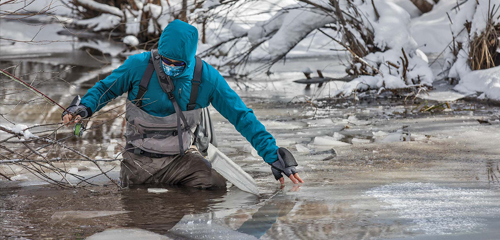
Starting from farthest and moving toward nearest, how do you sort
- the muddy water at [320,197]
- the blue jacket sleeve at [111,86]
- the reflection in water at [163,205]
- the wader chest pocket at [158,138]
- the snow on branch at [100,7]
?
the snow on branch at [100,7]
the wader chest pocket at [158,138]
the blue jacket sleeve at [111,86]
the reflection in water at [163,205]
the muddy water at [320,197]

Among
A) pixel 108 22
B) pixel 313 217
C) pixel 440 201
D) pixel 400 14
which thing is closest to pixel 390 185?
pixel 440 201

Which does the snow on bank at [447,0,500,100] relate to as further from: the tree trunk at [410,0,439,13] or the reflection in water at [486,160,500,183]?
the tree trunk at [410,0,439,13]

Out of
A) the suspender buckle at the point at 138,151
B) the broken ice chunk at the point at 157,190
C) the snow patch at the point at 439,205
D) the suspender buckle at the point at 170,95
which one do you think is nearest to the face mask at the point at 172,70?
the suspender buckle at the point at 170,95

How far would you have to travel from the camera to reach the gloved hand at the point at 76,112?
3295mm

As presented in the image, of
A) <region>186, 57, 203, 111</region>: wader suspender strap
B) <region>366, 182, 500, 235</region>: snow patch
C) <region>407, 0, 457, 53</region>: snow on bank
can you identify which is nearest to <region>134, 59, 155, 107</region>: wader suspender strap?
<region>186, 57, 203, 111</region>: wader suspender strap

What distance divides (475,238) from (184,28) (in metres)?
1.94

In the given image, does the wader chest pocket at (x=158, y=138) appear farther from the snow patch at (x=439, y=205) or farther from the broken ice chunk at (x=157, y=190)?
the snow patch at (x=439, y=205)

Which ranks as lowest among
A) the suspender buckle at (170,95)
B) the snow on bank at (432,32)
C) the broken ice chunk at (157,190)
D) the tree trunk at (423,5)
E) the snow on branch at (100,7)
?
the broken ice chunk at (157,190)

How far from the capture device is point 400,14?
834cm

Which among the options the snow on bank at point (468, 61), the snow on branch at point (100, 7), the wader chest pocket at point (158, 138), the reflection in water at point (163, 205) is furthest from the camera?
the snow on branch at point (100, 7)

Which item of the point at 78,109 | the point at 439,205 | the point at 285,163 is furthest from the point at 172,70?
the point at 439,205

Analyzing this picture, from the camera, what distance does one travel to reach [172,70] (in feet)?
11.5

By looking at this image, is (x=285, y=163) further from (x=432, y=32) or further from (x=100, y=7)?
(x=100, y=7)

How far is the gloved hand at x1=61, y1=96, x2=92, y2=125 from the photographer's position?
3.29 m
